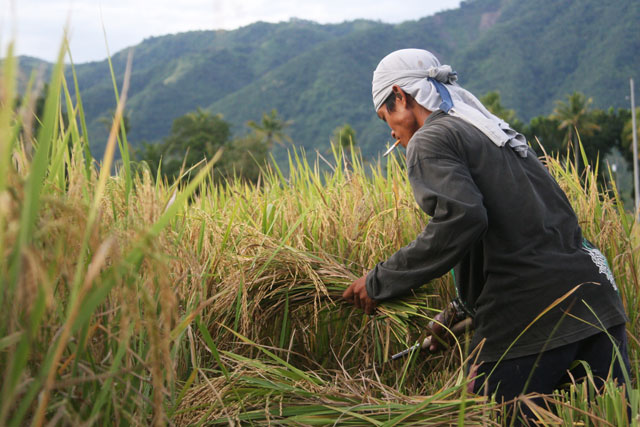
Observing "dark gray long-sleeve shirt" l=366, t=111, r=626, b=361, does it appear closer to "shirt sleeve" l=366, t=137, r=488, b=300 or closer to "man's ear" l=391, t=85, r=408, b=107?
"shirt sleeve" l=366, t=137, r=488, b=300

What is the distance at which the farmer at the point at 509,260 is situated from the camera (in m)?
1.86

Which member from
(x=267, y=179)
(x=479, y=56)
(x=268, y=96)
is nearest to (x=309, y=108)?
(x=268, y=96)

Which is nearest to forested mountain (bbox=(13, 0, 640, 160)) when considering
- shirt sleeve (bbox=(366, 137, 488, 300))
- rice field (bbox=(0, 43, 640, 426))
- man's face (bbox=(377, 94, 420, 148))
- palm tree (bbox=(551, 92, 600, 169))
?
palm tree (bbox=(551, 92, 600, 169))

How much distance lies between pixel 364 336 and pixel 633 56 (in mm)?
108568

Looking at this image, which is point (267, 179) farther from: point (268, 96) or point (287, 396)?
point (268, 96)

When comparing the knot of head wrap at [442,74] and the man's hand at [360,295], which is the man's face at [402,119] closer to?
the knot of head wrap at [442,74]

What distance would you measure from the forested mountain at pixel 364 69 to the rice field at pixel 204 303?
77930 millimetres

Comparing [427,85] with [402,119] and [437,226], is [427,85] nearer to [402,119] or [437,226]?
[402,119]

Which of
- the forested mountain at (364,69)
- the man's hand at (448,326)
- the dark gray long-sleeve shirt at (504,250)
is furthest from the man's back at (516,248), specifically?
the forested mountain at (364,69)

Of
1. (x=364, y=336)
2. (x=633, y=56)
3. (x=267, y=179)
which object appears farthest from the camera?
(x=633, y=56)

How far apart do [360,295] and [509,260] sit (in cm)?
50

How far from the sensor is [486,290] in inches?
79.3

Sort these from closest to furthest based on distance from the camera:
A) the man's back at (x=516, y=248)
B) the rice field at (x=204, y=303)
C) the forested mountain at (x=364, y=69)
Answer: the rice field at (x=204, y=303) → the man's back at (x=516, y=248) → the forested mountain at (x=364, y=69)

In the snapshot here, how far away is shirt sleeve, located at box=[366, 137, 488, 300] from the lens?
1791 millimetres
